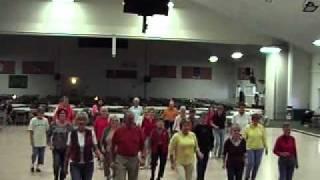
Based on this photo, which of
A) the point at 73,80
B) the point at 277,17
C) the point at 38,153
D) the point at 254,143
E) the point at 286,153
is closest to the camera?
the point at 286,153

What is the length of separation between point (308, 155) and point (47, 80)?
1001 inches

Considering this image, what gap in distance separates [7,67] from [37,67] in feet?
6.74

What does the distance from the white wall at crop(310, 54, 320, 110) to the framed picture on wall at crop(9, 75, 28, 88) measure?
19.6 metres

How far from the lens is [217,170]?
14492 mm

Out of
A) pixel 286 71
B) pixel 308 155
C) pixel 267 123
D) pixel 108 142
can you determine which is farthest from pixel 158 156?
pixel 286 71

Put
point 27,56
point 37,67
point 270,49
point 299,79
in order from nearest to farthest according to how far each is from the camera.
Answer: point 270,49
point 299,79
point 27,56
point 37,67

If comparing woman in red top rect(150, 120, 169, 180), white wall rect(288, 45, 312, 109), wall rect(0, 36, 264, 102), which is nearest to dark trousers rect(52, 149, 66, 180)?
woman in red top rect(150, 120, 169, 180)

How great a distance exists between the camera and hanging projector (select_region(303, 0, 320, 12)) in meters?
22.2

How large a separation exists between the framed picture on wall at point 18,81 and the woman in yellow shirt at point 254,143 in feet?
99.4

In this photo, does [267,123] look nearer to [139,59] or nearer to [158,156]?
[139,59]

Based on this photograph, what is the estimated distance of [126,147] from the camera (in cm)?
923

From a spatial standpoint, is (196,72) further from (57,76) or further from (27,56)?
(27,56)

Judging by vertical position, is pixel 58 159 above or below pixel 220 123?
below

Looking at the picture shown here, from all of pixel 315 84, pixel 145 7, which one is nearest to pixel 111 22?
pixel 315 84
